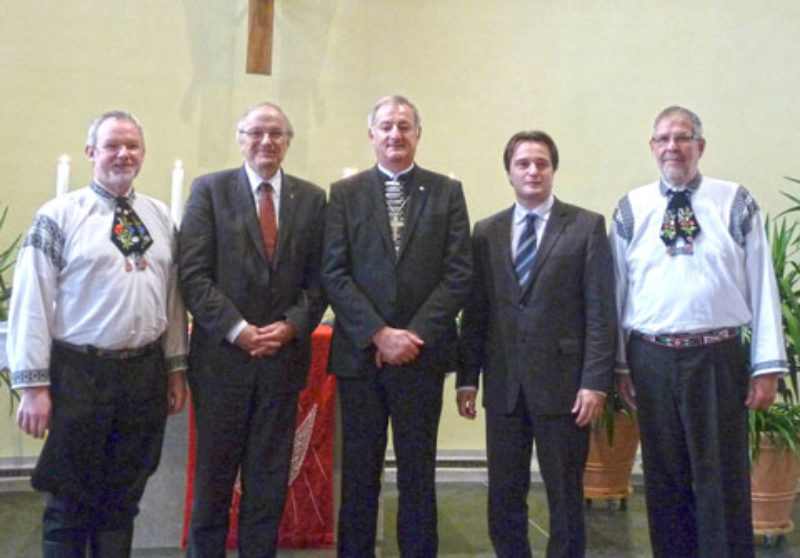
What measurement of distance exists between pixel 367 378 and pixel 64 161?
5.69ft

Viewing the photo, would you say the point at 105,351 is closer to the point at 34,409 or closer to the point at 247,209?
the point at 34,409

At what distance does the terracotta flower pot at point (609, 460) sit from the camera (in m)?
4.23

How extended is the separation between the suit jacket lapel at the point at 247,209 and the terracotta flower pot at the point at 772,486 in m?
2.39

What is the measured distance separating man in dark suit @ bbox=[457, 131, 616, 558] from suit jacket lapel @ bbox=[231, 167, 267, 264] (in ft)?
2.57

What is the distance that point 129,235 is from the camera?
2736 mm

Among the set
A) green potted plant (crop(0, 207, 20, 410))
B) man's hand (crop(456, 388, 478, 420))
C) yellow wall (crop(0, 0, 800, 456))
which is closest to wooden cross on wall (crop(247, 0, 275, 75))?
yellow wall (crop(0, 0, 800, 456))

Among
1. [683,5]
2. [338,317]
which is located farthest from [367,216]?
[683,5]

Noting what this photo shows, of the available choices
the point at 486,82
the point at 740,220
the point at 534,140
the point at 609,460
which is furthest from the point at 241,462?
the point at 486,82

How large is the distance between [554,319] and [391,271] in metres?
0.55

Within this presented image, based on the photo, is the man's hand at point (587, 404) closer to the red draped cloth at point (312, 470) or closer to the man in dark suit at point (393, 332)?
the man in dark suit at point (393, 332)

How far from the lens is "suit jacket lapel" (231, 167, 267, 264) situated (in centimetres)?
285

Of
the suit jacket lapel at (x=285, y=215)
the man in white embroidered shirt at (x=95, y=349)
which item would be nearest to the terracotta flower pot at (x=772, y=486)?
the suit jacket lapel at (x=285, y=215)

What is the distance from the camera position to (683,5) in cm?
511

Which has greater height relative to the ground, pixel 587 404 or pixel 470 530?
pixel 587 404
